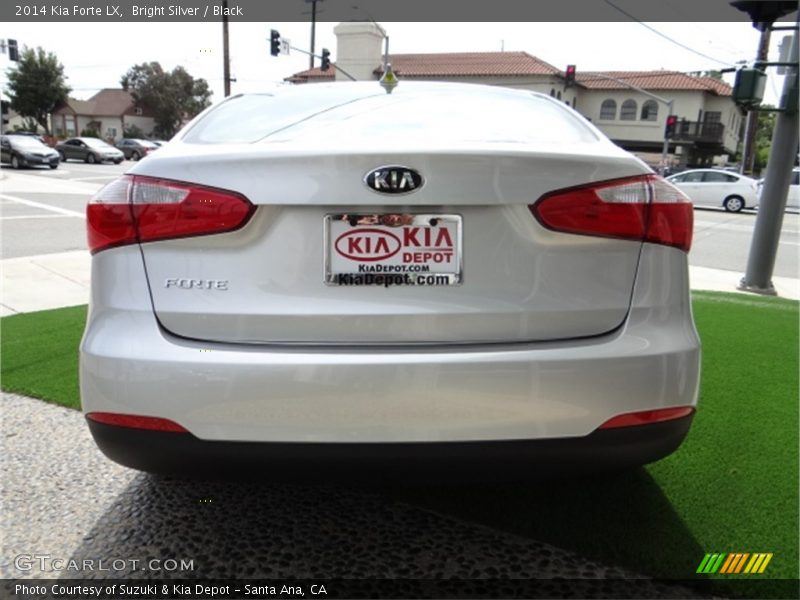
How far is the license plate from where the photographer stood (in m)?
1.63

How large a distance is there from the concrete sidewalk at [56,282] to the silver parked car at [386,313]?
14.6 feet

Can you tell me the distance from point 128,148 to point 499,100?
44.2 m

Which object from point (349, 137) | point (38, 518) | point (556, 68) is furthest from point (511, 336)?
point (556, 68)

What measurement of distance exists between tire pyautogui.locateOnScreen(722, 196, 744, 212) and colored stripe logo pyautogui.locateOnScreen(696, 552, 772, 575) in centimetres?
2127

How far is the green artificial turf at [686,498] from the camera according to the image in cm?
214

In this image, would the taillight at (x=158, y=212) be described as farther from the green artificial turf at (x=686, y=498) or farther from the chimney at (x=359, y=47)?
the chimney at (x=359, y=47)

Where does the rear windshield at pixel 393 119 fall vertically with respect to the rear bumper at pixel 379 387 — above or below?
above

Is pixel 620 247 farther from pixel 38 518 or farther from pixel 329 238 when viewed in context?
pixel 38 518

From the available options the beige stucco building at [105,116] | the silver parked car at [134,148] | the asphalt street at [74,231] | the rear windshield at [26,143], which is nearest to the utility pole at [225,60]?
the rear windshield at [26,143]

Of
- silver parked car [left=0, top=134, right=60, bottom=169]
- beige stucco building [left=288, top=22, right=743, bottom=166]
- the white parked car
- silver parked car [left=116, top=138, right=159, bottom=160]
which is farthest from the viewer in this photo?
beige stucco building [left=288, top=22, right=743, bottom=166]

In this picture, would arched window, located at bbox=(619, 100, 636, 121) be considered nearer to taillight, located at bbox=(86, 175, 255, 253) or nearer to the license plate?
the license plate

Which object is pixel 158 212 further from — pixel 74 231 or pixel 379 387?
pixel 74 231

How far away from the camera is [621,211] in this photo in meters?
1.69
